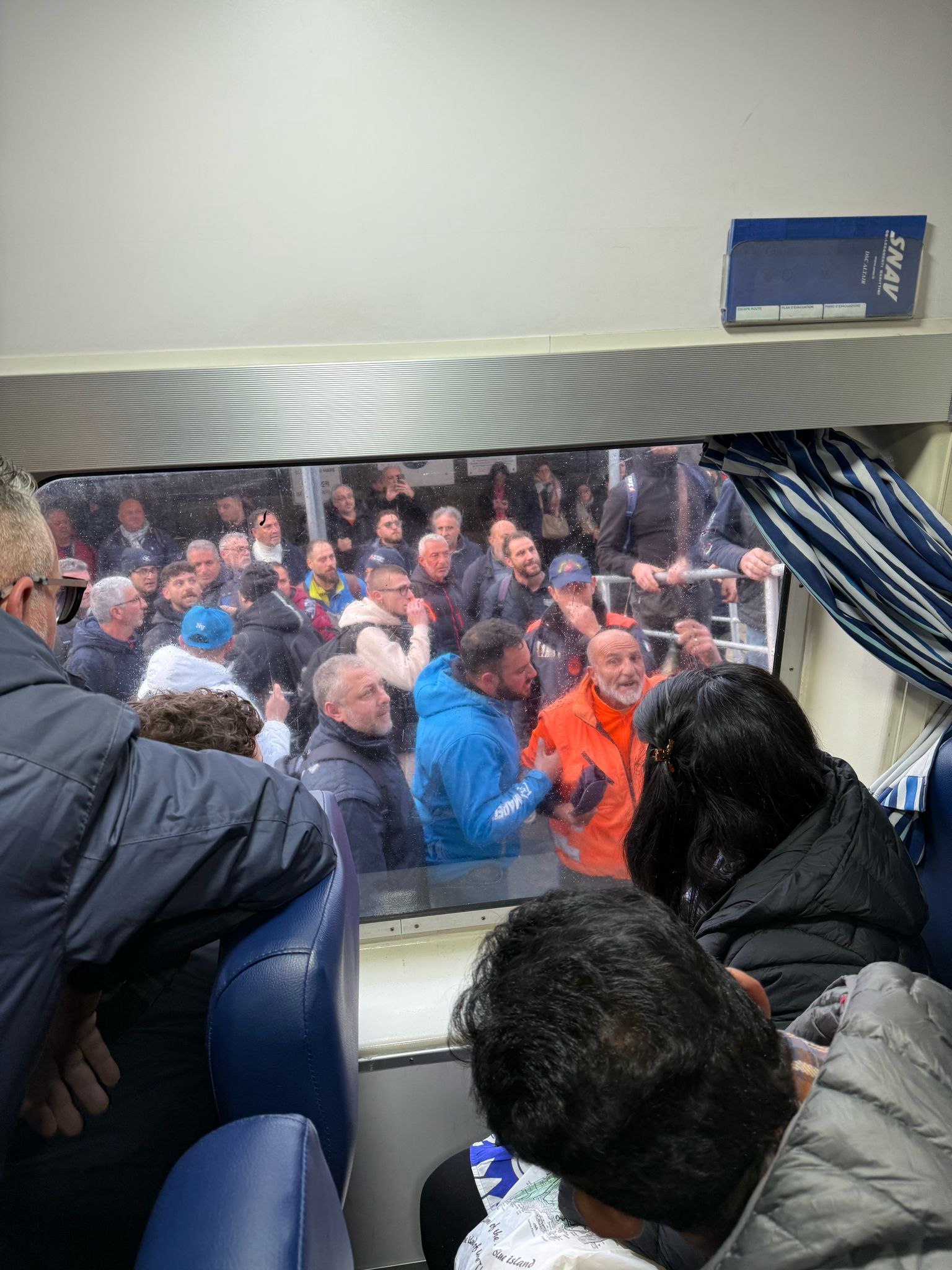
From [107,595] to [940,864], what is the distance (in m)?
1.98

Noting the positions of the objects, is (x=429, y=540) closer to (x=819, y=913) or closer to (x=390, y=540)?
(x=390, y=540)

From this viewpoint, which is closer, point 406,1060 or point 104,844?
point 104,844

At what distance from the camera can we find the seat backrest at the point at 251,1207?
0.71 m

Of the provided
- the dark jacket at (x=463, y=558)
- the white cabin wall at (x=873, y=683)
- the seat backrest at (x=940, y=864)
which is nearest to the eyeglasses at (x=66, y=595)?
the dark jacket at (x=463, y=558)

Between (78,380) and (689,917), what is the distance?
1.51 meters

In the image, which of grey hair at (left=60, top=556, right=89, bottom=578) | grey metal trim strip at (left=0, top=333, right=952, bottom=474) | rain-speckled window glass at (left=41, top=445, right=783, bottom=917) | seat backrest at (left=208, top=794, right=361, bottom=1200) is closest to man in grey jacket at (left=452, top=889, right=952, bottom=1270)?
seat backrest at (left=208, top=794, right=361, bottom=1200)

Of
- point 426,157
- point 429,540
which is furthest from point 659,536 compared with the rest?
point 426,157

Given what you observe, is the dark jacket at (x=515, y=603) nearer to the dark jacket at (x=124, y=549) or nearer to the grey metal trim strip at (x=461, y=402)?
the grey metal trim strip at (x=461, y=402)

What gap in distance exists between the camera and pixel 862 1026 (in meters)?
0.76

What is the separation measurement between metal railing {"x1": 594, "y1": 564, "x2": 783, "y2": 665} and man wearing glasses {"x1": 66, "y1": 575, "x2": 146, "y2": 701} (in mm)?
1143

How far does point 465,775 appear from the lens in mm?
2148

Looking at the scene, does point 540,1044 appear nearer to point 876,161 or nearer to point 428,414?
point 428,414

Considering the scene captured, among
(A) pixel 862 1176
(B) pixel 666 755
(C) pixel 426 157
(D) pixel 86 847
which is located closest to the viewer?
(A) pixel 862 1176

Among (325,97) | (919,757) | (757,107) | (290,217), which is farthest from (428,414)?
(919,757)
